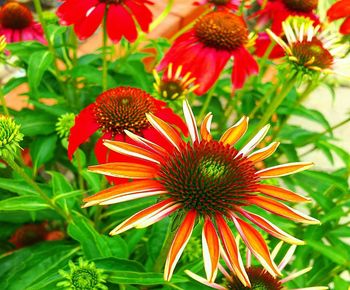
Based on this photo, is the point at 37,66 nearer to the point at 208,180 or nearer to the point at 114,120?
the point at 114,120

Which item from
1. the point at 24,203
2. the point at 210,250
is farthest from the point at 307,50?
the point at 24,203

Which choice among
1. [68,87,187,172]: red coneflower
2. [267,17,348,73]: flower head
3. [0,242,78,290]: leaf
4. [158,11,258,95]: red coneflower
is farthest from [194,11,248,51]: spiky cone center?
[0,242,78,290]: leaf

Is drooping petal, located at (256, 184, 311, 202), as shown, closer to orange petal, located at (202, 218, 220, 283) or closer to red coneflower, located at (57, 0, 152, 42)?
orange petal, located at (202, 218, 220, 283)

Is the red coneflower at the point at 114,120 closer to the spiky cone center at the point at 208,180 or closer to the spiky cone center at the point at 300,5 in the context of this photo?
the spiky cone center at the point at 208,180

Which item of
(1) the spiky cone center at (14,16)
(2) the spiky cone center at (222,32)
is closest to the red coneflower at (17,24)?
(1) the spiky cone center at (14,16)

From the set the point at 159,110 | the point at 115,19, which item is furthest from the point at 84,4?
the point at 159,110
